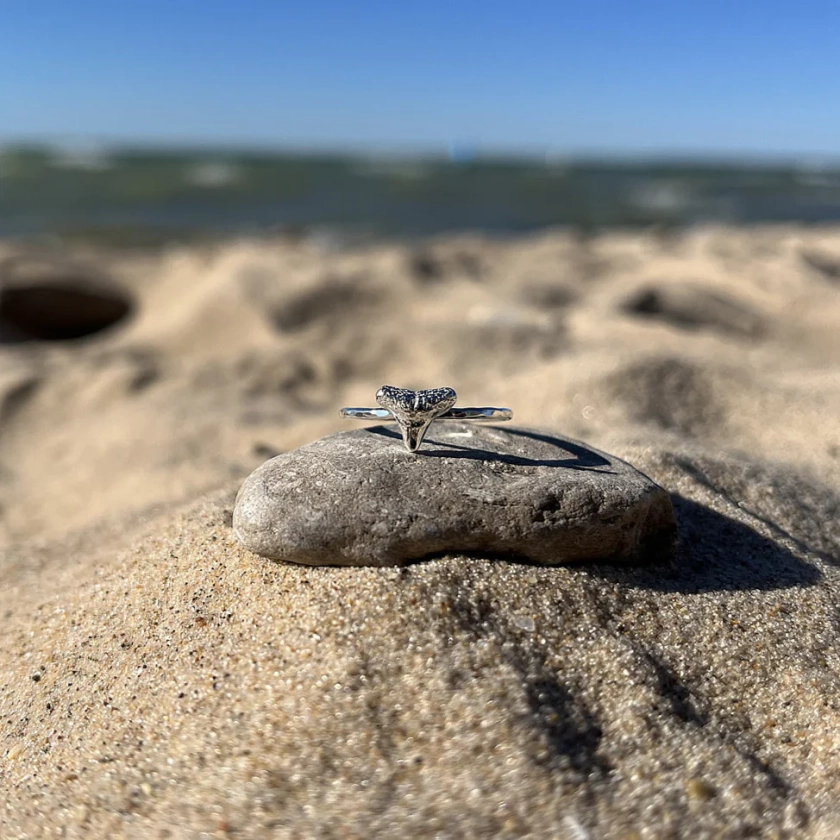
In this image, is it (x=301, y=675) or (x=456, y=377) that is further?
(x=456, y=377)

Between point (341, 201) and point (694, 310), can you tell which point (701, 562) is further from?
point (341, 201)

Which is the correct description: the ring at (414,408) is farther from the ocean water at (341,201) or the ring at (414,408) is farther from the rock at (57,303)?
the ocean water at (341,201)

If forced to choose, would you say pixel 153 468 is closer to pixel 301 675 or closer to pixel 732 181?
pixel 301 675

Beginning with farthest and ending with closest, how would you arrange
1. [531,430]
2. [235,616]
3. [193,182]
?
[193,182] → [531,430] → [235,616]

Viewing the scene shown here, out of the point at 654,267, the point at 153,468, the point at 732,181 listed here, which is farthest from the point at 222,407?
the point at 732,181

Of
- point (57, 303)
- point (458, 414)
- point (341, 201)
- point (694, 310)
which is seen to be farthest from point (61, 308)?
point (341, 201)

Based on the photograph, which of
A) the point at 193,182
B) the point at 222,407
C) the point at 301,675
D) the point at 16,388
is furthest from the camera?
the point at 193,182

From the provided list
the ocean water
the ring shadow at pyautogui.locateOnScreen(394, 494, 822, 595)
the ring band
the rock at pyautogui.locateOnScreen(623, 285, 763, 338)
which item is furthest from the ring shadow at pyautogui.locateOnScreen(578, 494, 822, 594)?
the ocean water

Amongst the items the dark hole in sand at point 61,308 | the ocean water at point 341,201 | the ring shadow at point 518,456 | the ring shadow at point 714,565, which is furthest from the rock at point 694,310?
the ocean water at point 341,201
